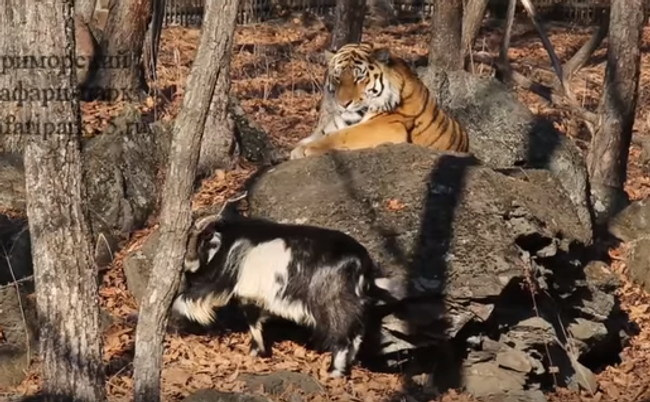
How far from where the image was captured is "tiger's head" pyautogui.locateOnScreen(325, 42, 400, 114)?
31.4ft

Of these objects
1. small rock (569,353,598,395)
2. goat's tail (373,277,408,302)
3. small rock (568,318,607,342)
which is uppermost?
goat's tail (373,277,408,302)

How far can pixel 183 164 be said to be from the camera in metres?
5.87

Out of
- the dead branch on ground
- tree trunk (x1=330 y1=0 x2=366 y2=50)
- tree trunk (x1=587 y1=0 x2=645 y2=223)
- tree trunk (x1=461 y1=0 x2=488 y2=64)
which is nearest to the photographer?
tree trunk (x1=587 y1=0 x2=645 y2=223)

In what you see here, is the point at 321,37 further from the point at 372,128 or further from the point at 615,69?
the point at 372,128

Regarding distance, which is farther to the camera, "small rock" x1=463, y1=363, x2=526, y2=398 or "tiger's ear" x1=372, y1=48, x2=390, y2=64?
"tiger's ear" x1=372, y1=48, x2=390, y2=64

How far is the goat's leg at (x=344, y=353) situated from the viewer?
7.62 metres

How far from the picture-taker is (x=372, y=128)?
9484 mm

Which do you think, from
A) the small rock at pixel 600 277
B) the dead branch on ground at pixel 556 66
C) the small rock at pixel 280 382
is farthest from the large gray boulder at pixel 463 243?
the dead branch on ground at pixel 556 66

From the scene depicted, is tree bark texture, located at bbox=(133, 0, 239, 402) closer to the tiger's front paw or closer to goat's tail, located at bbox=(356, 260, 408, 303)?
goat's tail, located at bbox=(356, 260, 408, 303)

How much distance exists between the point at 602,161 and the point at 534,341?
423cm

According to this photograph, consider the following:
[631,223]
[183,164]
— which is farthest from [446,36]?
[183,164]

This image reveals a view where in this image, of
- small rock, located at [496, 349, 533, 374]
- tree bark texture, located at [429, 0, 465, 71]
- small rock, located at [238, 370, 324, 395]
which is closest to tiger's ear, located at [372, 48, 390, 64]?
small rock, located at [496, 349, 533, 374]

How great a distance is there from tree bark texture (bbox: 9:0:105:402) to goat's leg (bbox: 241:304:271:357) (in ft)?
4.89

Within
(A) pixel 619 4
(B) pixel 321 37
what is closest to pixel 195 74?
(A) pixel 619 4
